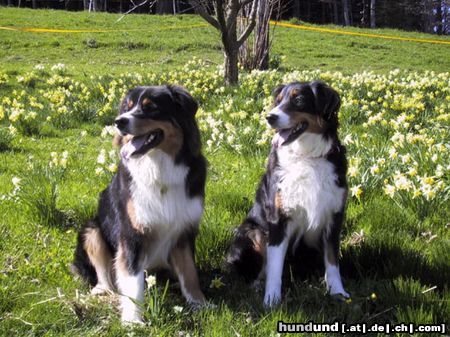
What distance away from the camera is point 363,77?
8664mm

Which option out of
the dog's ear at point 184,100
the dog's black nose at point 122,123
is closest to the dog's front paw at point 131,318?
the dog's black nose at point 122,123

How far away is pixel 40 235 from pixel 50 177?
21.2 inches

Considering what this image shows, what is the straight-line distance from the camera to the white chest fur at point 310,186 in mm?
3139

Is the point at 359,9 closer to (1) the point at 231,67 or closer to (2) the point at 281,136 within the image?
(1) the point at 231,67

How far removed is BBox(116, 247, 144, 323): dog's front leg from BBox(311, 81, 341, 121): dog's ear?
1.45 metres

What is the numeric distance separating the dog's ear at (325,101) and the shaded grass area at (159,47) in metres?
9.14

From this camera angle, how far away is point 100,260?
3227mm

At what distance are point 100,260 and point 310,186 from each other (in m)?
1.39

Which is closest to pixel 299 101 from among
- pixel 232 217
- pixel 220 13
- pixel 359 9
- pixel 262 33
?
pixel 232 217

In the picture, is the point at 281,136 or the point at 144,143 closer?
the point at 144,143

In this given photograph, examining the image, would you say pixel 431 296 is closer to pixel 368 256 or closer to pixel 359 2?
pixel 368 256

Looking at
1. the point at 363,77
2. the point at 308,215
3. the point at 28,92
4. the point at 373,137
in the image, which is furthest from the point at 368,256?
the point at 28,92

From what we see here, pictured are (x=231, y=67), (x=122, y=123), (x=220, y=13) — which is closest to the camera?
(x=122, y=123)

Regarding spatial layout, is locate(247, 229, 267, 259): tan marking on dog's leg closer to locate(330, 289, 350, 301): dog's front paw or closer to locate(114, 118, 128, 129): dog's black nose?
locate(330, 289, 350, 301): dog's front paw
